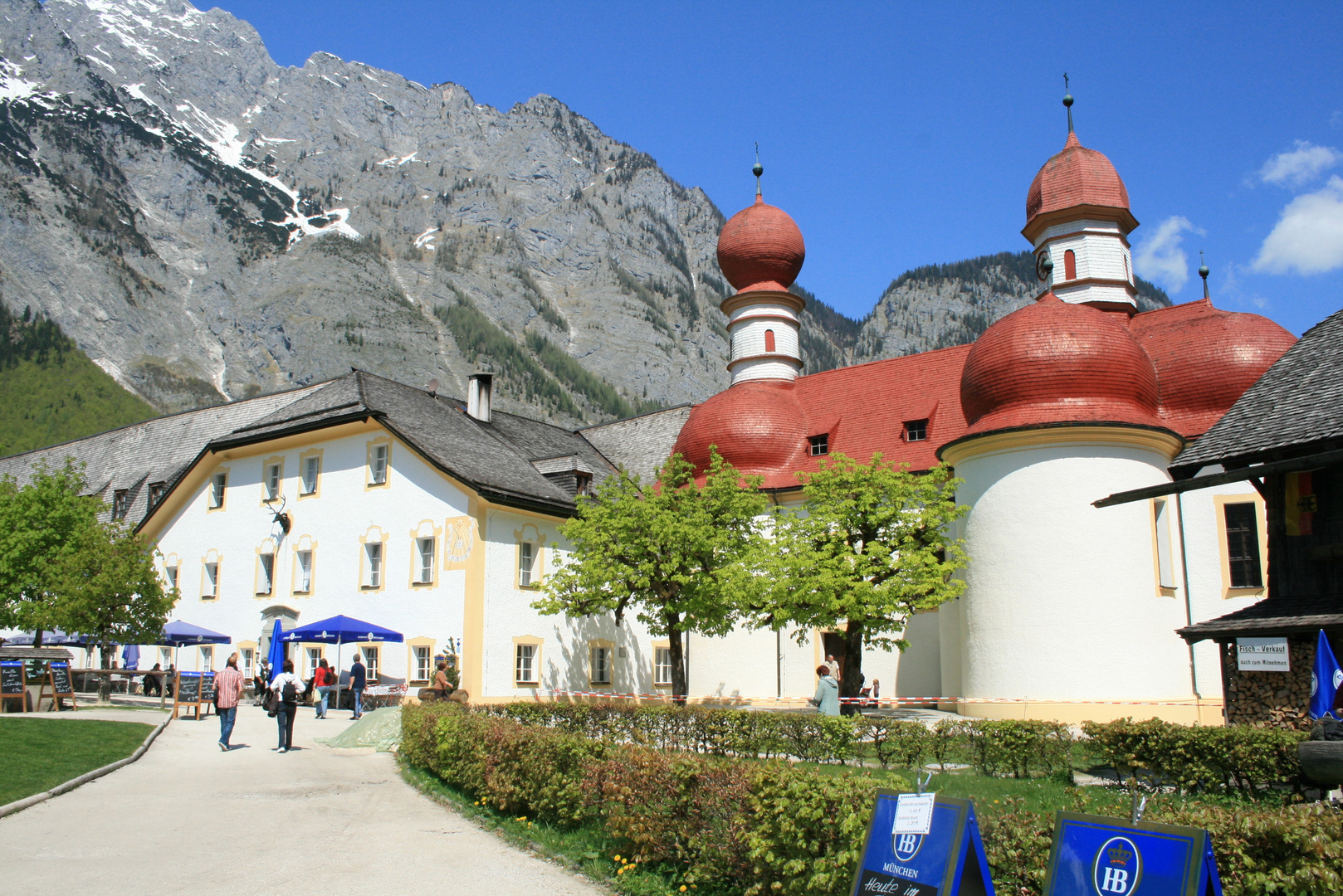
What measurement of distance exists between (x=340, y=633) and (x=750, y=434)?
13.3m

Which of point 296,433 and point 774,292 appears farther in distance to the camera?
point 774,292

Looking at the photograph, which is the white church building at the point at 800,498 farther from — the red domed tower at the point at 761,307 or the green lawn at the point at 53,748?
the green lawn at the point at 53,748

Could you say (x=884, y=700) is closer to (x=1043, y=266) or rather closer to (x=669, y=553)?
(x=669, y=553)

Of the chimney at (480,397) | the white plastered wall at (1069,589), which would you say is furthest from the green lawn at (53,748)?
the white plastered wall at (1069,589)

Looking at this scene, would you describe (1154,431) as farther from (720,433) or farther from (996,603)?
(720,433)

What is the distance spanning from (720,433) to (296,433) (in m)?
13.2

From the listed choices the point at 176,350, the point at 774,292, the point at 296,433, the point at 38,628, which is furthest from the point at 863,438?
the point at 176,350

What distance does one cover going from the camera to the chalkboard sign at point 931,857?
5.19 meters

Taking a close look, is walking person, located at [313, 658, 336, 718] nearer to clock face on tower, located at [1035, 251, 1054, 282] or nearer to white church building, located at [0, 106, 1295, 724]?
white church building, located at [0, 106, 1295, 724]

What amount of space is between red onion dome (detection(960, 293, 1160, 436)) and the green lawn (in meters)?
18.9

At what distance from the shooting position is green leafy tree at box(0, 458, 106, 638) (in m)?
33.4

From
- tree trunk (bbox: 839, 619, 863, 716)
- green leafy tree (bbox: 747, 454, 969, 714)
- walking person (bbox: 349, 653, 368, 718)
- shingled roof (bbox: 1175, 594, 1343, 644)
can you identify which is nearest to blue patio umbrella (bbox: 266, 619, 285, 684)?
walking person (bbox: 349, 653, 368, 718)

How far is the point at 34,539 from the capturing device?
34312 millimetres

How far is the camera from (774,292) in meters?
38.2
